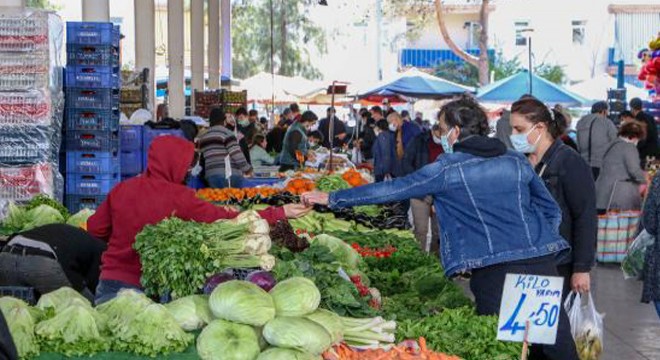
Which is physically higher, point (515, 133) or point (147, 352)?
point (515, 133)

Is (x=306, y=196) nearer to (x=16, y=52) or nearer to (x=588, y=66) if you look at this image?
(x=16, y=52)

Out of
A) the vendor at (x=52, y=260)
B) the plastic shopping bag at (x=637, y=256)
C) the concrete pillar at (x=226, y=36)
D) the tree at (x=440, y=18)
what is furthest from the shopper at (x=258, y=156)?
the tree at (x=440, y=18)

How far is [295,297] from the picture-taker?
5.54 metres

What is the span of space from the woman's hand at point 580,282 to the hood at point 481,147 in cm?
150

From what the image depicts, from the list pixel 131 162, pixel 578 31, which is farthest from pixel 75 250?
pixel 578 31

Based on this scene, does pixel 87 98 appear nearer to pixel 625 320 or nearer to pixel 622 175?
pixel 625 320

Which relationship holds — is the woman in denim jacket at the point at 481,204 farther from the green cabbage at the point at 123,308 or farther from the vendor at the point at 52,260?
the vendor at the point at 52,260

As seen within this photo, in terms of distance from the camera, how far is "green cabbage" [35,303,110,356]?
5.15m

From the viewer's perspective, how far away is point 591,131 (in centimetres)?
1756

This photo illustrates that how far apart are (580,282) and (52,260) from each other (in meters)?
3.15


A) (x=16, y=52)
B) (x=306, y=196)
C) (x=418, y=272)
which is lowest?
(x=418, y=272)

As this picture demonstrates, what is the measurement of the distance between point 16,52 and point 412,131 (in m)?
8.54

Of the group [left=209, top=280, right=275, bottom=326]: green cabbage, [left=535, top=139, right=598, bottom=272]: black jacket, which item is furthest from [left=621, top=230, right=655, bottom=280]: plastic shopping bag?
[left=209, top=280, right=275, bottom=326]: green cabbage

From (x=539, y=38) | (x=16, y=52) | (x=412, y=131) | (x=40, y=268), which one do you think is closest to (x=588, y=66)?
(x=539, y=38)
